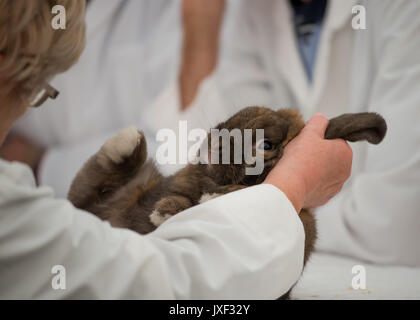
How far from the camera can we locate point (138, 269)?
1.48 ft

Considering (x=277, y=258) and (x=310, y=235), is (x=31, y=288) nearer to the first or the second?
(x=277, y=258)

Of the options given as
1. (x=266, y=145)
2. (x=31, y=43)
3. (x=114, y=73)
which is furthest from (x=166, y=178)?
(x=114, y=73)

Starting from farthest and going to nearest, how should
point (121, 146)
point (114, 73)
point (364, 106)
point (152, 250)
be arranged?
point (114, 73) → point (364, 106) → point (121, 146) → point (152, 250)

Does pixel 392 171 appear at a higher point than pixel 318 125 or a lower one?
lower

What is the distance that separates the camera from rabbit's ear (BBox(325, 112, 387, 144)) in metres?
0.58

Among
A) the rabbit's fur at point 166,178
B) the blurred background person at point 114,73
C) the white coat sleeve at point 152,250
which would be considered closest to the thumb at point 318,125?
the rabbit's fur at point 166,178

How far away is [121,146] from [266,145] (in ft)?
0.75

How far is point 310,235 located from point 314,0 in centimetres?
69

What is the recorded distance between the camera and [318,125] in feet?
2.01

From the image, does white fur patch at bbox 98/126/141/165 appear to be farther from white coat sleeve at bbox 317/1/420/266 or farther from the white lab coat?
white coat sleeve at bbox 317/1/420/266

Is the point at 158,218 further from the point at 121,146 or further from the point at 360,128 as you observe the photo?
the point at 360,128

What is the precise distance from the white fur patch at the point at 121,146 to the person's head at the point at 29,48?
16cm

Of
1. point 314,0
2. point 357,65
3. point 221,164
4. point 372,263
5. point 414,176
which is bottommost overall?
point 372,263

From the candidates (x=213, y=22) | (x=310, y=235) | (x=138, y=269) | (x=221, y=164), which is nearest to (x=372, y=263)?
(x=310, y=235)
